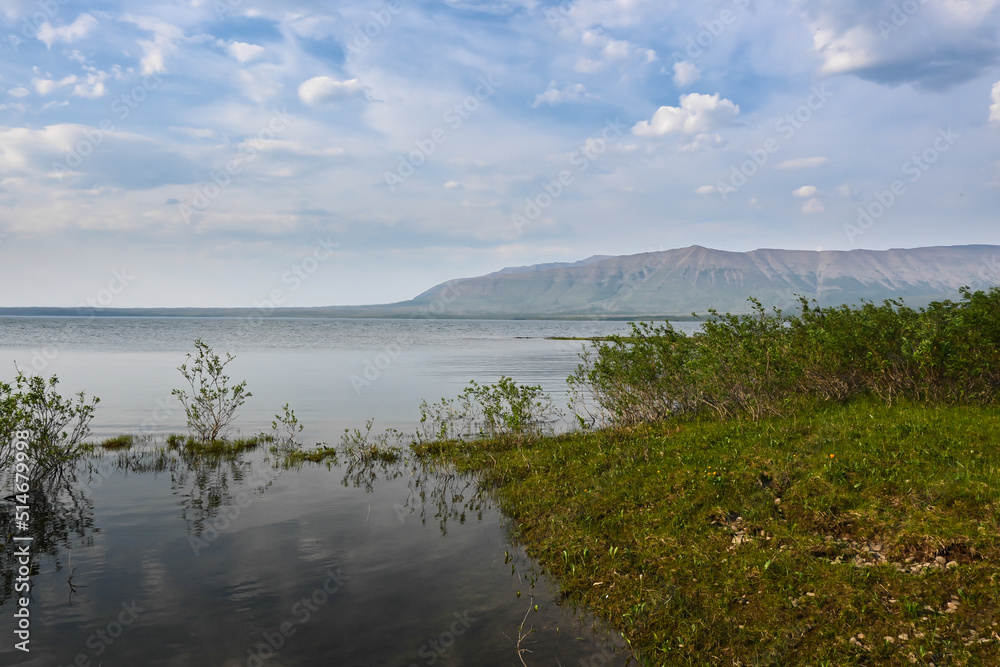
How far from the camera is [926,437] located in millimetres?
13000

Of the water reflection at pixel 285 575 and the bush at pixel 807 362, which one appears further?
the bush at pixel 807 362

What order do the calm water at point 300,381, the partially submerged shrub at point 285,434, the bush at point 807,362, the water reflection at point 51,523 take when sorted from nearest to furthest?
the water reflection at point 51,523, the bush at point 807,362, the partially submerged shrub at point 285,434, the calm water at point 300,381

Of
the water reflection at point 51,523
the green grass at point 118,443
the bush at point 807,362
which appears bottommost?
the water reflection at point 51,523

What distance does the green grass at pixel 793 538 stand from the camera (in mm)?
8000

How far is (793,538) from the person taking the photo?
1022 cm

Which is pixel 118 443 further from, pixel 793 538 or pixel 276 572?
pixel 793 538

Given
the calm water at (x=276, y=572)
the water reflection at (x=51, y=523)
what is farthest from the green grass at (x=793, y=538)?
the water reflection at (x=51, y=523)

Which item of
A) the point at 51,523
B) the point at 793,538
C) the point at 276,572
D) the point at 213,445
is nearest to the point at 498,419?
the point at 213,445

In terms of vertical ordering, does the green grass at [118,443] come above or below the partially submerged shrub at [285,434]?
above

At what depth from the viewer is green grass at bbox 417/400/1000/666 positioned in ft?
26.2

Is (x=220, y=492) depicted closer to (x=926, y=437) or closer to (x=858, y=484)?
(x=858, y=484)

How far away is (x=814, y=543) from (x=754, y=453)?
392 cm

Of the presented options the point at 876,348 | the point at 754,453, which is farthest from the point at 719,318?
the point at 754,453

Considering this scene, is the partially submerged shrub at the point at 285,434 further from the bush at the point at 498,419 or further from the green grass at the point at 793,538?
the green grass at the point at 793,538
